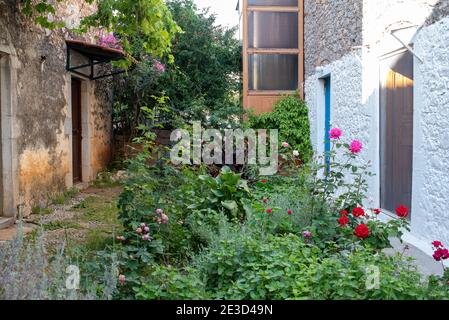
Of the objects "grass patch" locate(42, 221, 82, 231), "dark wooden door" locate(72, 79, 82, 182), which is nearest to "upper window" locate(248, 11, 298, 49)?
"dark wooden door" locate(72, 79, 82, 182)

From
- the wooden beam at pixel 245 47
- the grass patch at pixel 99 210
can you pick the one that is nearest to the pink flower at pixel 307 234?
the grass patch at pixel 99 210

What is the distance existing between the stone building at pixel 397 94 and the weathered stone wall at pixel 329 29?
2 centimetres

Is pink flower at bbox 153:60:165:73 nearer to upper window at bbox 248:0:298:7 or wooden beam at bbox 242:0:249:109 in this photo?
wooden beam at bbox 242:0:249:109

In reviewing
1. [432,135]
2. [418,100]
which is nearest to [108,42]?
[418,100]

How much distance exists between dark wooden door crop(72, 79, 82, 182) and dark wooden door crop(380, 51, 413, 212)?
547 centimetres

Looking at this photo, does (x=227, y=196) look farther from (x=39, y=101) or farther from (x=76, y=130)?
(x=76, y=130)

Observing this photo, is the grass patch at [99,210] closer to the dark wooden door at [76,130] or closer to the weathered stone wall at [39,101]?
the weathered stone wall at [39,101]

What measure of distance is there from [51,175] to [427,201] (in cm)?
509

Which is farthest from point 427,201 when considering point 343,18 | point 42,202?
point 42,202

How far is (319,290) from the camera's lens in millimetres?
Result: 2469

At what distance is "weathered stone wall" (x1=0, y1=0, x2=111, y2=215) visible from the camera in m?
5.64

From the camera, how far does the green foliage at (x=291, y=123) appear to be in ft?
29.6

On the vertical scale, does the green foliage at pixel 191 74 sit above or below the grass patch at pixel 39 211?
above

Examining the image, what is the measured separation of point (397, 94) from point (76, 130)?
5.68m
